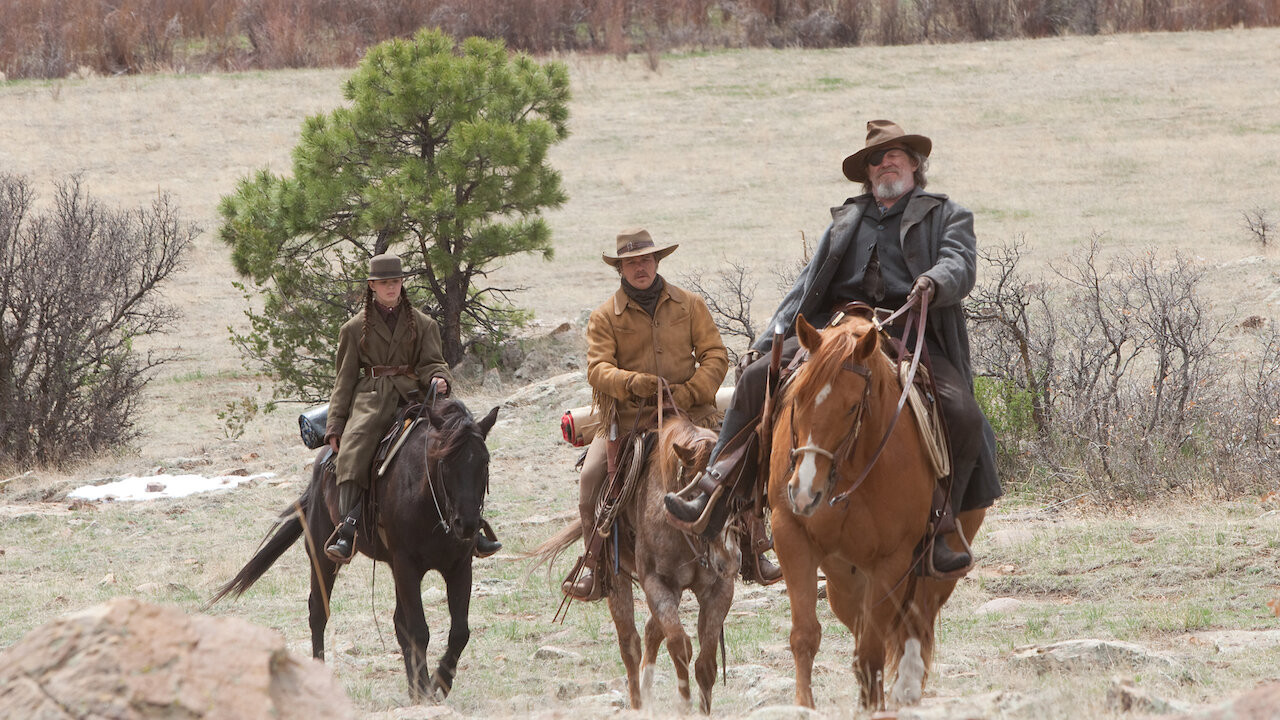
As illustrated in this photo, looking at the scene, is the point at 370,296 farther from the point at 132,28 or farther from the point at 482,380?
the point at 132,28

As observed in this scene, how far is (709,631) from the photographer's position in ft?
21.7

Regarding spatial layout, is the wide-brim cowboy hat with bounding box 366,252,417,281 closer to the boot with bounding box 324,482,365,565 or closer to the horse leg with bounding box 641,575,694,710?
the boot with bounding box 324,482,365,565

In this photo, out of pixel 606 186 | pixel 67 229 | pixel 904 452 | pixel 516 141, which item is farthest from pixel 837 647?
pixel 606 186

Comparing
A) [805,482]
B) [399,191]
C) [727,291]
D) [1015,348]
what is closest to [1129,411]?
[1015,348]

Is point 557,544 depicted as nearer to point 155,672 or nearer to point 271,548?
point 271,548

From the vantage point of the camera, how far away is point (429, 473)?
24.4ft

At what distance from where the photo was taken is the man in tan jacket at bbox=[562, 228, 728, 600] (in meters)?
7.29

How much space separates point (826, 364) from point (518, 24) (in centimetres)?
4276

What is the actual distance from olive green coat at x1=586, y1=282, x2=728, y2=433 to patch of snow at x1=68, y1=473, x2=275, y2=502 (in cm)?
822

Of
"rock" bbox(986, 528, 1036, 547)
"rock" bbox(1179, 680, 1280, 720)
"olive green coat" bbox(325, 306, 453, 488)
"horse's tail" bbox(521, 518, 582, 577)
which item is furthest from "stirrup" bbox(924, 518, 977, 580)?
"rock" bbox(986, 528, 1036, 547)

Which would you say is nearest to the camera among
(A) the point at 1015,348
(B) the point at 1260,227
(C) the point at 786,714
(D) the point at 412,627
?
(C) the point at 786,714

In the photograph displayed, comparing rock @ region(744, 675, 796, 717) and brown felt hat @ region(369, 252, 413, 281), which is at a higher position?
brown felt hat @ region(369, 252, 413, 281)

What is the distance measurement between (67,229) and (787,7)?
36.8 metres

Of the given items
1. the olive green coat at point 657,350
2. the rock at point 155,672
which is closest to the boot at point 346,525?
the olive green coat at point 657,350
